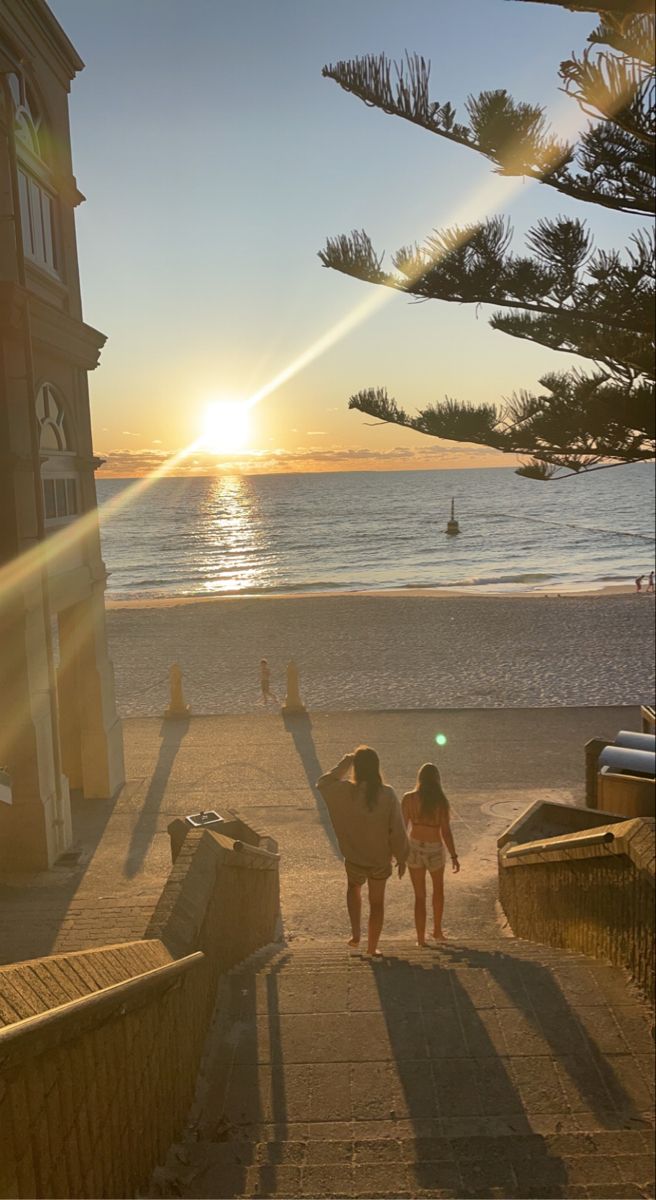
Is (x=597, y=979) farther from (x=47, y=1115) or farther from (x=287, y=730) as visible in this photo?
(x=287, y=730)

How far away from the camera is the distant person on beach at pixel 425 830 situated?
6.89 meters

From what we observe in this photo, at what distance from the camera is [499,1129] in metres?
4.16

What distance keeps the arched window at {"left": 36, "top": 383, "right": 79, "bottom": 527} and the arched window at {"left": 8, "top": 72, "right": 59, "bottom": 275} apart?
171 cm

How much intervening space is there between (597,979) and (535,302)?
5.74m

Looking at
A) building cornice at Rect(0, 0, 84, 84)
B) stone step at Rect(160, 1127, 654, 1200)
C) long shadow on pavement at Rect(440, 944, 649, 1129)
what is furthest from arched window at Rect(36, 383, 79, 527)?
stone step at Rect(160, 1127, 654, 1200)

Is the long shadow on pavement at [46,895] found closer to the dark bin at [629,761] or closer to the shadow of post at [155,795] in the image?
the shadow of post at [155,795]

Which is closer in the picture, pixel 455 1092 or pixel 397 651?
pixel 455 1092

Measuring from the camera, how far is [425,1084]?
14.9 ft

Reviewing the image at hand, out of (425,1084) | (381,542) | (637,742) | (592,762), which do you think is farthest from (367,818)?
(381,542)

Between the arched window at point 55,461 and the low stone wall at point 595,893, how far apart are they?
7.22 m

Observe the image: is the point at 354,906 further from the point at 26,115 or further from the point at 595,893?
the point at 26,115

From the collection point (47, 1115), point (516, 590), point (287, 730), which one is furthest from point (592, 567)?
point (47, 1115)

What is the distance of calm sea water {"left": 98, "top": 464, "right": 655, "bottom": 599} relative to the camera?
5782 centimetres

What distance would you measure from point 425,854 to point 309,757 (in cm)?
830
